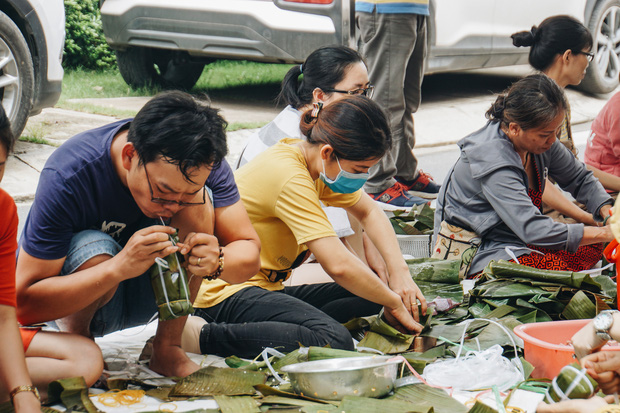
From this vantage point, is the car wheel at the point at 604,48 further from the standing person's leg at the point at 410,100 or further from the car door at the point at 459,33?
the standing person's leg at the point at 410,100

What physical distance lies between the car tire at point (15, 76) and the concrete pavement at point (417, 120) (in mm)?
350

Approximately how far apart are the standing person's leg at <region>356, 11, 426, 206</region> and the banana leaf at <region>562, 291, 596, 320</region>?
197 centimetres

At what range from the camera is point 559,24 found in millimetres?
4094

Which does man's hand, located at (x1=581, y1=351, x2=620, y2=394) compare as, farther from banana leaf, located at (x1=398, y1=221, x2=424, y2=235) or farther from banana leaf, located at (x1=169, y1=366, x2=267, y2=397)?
banana leaf, located at (x1=398, y1=221, x2=424, y2=235)

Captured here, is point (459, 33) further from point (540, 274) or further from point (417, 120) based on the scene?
point (540, 274)

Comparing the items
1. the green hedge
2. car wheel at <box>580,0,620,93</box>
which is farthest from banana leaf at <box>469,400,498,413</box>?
the green hedge

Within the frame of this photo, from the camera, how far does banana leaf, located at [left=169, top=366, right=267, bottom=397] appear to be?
243cm

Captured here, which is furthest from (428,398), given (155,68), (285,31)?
(155,68)

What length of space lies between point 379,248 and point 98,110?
13.1 feet

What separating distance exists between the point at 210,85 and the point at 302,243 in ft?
19.3

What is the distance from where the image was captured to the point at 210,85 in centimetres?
830

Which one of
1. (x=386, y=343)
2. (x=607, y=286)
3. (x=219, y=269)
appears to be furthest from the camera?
(x=607, y=286)

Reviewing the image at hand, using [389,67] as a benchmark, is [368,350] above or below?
below

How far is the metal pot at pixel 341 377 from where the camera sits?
2301 mm
